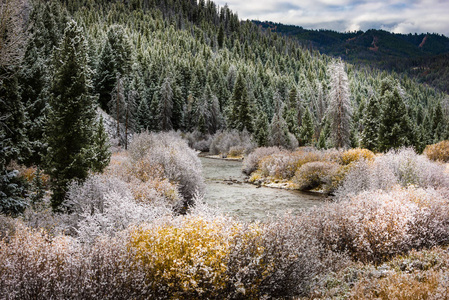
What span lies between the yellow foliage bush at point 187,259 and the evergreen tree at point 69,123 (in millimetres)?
9799

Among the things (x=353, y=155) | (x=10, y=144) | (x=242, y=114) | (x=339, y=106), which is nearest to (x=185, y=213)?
(x=10, y=144)

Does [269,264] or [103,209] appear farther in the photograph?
[103,209]

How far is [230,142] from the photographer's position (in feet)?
166

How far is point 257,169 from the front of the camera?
3250 cm

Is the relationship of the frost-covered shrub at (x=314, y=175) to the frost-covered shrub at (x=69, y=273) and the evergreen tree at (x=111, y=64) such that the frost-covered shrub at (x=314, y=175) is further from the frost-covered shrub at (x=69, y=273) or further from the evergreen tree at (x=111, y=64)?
the evergreen tree at (x=111, y=64)

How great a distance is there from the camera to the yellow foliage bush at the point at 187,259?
222 inches

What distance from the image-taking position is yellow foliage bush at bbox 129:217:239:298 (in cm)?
564

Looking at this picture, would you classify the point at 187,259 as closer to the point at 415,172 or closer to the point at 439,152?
the point at 415,172

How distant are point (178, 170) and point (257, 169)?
15.3m

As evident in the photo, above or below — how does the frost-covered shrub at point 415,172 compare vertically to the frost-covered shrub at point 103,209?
above

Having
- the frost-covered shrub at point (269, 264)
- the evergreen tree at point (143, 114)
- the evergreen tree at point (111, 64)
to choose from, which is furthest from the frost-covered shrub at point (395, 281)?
the evergreen tree at point (143, 114)

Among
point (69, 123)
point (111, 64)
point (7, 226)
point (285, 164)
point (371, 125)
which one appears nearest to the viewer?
point (7, 226)

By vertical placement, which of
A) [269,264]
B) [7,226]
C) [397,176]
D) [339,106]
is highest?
[339,106]

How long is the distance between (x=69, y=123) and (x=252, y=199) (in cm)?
1188
